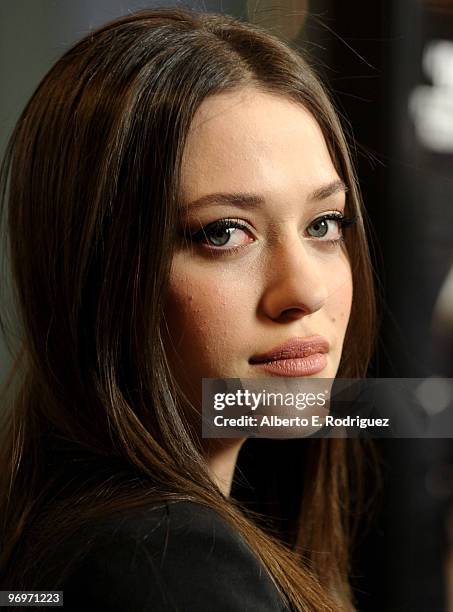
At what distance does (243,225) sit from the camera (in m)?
0.68

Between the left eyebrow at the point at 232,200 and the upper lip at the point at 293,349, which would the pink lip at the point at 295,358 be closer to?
the upper lip at the point at 293,349

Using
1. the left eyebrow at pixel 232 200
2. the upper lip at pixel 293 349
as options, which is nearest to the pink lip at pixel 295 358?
the upper lip at pixel 293 349

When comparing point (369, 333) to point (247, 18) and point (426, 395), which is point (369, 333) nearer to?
point (426, 395)

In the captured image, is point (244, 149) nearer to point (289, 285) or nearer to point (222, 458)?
point (289, 285)

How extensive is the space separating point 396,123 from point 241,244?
0.21 metres

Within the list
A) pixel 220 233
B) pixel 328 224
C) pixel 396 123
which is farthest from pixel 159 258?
pixel 396 123

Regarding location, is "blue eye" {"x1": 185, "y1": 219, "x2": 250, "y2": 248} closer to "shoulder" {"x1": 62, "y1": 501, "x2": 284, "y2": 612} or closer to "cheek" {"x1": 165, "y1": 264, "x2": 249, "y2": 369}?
"cheek" {"x1": 165, "y1": 264, "x2": 249, "y2": 369}

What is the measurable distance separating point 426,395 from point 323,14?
36cm

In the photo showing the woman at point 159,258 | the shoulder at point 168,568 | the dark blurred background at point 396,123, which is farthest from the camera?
the dark blurred background at point 396,123

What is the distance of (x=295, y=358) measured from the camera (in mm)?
708

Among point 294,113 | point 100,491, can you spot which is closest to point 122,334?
point 100,491

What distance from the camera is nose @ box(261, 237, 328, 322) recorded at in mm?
686

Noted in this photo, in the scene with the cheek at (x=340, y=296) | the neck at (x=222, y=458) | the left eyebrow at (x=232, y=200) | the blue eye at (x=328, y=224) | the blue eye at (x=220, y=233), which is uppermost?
the blue eye at (x=328, y=224)

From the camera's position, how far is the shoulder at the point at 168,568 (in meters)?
0.56
